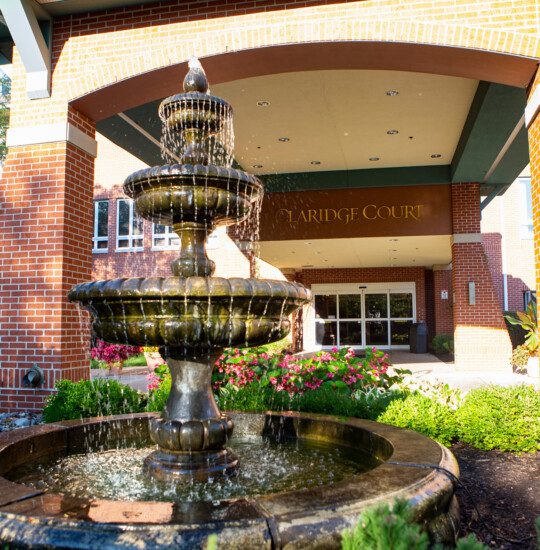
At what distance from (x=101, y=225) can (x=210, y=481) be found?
21304 millimetres

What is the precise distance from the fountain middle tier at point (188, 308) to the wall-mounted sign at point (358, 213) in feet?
36.6

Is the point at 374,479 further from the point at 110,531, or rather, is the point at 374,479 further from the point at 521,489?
the point at 521,489

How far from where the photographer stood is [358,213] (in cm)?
1432

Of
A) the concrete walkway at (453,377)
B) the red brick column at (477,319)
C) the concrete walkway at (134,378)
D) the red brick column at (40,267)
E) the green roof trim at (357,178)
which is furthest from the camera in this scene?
the green roof trim at (357,178)

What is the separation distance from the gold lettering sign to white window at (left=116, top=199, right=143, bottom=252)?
962 centimetres

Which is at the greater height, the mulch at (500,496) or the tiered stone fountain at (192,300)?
the tiered stone fountain at (192,300)

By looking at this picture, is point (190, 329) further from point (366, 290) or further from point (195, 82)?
point (366, 290)

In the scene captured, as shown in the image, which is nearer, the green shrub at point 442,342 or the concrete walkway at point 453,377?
the concrete walkway at point 453,377

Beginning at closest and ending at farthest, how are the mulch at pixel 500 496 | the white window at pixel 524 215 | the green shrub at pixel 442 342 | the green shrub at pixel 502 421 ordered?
the mulch at pixel 500 496
the green shrub at pixel 502 421
the green shrub at pixel 442 342
the white window at pixel 524 215

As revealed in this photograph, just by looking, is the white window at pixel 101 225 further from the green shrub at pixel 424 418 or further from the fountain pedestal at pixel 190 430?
the fountain pedestal at pixel 190 430

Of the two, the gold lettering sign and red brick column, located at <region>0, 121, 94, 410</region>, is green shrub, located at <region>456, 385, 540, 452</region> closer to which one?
red brick column, located at <region>0, 121, 94, 410</region>

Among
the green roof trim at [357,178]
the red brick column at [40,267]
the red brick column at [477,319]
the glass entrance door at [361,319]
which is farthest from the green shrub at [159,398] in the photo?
the glass entrance door at [361,319]

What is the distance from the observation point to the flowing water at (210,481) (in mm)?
3266

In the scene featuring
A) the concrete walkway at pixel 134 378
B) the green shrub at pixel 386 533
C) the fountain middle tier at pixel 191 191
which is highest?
the fountain middle tier at pixel 191 191
